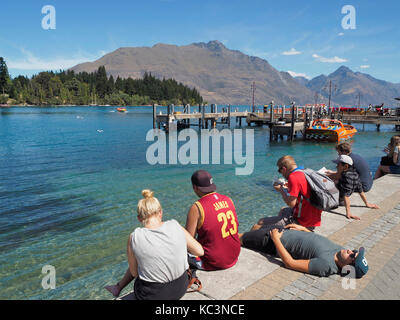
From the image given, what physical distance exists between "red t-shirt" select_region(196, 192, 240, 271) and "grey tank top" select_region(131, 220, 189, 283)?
0.60 metres

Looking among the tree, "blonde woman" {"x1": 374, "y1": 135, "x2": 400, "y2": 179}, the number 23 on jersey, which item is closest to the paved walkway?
the number 23 on jersey

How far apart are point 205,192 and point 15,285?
523 centimetres

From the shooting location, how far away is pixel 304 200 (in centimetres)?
534

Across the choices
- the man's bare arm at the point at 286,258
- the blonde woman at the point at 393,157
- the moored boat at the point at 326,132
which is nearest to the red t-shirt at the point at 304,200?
the man's bare arm at the point at 286,258

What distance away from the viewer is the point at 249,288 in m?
3.92

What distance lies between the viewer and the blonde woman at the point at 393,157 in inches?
383

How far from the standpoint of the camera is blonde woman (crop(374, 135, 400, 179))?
9.74 m

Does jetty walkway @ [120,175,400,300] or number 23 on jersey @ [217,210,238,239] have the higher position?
number 23 on jersey @ [217,210,238,239]

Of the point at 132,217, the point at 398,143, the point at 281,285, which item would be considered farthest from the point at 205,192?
the point at 398,143

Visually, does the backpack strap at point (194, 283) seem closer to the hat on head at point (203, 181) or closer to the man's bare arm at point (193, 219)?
the man's bare arm at point (193, 219)

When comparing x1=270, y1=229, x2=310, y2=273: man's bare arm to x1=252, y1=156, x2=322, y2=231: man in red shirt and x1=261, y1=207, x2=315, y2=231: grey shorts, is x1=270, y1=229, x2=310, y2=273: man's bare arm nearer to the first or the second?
x1=252, y1=156, x2=322, y2=231: man in red shirt

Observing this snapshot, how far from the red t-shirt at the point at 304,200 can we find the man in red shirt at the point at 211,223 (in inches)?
57.5

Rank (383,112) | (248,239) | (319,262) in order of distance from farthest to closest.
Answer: (383,112) < (248,239) < (319,262)
